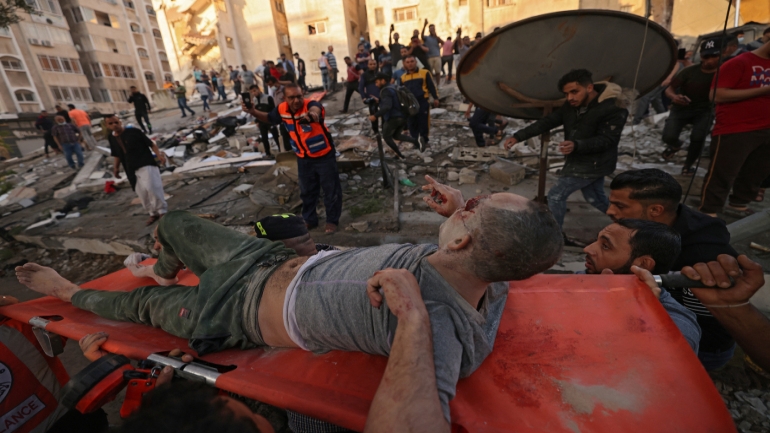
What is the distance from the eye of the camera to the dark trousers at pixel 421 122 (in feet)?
20.3

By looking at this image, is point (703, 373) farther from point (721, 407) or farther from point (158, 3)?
point (158, 3)

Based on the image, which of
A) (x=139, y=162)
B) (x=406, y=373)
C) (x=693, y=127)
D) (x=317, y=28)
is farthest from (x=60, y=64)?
(x=693, y=127)

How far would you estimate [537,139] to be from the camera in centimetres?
632

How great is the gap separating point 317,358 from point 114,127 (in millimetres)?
5203

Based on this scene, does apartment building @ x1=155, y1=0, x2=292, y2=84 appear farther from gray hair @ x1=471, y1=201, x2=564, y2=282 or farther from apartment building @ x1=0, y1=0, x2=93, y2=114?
gray hair @ x1=471, y1=201, x2=564, y2=282

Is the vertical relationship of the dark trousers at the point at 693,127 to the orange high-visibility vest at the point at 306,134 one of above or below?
below

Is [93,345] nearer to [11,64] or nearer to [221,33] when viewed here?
[11,64]

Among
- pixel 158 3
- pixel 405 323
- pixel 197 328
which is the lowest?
pixel 197 328

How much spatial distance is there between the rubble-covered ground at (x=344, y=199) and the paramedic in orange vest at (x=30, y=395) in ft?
8.26

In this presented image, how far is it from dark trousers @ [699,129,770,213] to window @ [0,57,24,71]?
99.3ft

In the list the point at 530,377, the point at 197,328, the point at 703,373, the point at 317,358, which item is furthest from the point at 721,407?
the point at 197,328

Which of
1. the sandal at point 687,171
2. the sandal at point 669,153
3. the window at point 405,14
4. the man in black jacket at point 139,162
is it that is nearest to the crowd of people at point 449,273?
the sandal at point 687,171

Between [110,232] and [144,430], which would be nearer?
[144,430]

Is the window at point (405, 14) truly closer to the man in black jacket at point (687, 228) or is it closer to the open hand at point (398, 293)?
the man in black jacket at point (687, 228)
